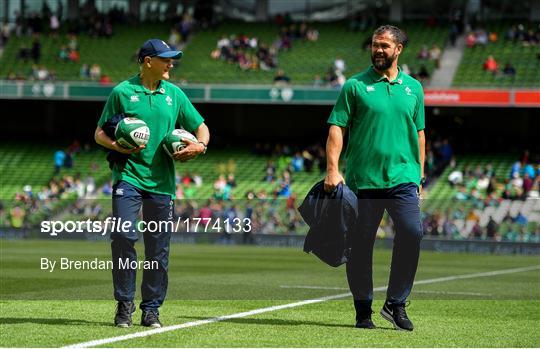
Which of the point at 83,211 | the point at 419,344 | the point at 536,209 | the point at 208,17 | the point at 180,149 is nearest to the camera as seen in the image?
the point at 419,344

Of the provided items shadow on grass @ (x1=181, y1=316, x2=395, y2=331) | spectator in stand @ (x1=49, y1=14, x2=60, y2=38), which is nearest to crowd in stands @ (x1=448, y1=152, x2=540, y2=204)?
spectator in stand @ (x1=49, y1=14, x2=60, y2=38)

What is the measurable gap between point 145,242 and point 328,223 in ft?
4.94

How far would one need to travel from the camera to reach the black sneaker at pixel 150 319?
898cm

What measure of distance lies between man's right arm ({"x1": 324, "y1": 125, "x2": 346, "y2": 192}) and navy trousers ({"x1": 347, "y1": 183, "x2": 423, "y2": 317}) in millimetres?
356

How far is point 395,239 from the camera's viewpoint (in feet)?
30.6

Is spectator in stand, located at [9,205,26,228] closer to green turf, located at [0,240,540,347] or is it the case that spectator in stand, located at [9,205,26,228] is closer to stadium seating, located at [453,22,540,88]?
green turf, located at [0,240,540,347]

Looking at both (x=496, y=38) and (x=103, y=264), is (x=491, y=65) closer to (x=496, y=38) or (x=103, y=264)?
(x=496, y=38)

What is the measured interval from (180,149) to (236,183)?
3230cm

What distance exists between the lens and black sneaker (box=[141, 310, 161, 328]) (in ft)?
29.5

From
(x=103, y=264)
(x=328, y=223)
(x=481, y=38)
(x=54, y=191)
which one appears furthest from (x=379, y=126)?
(x=481, y=38)

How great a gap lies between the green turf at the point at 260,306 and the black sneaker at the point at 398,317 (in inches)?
3.5

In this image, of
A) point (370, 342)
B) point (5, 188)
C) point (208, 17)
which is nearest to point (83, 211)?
point (370, 342)

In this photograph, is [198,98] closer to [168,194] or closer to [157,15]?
[157,15]

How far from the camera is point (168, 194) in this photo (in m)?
9.33
